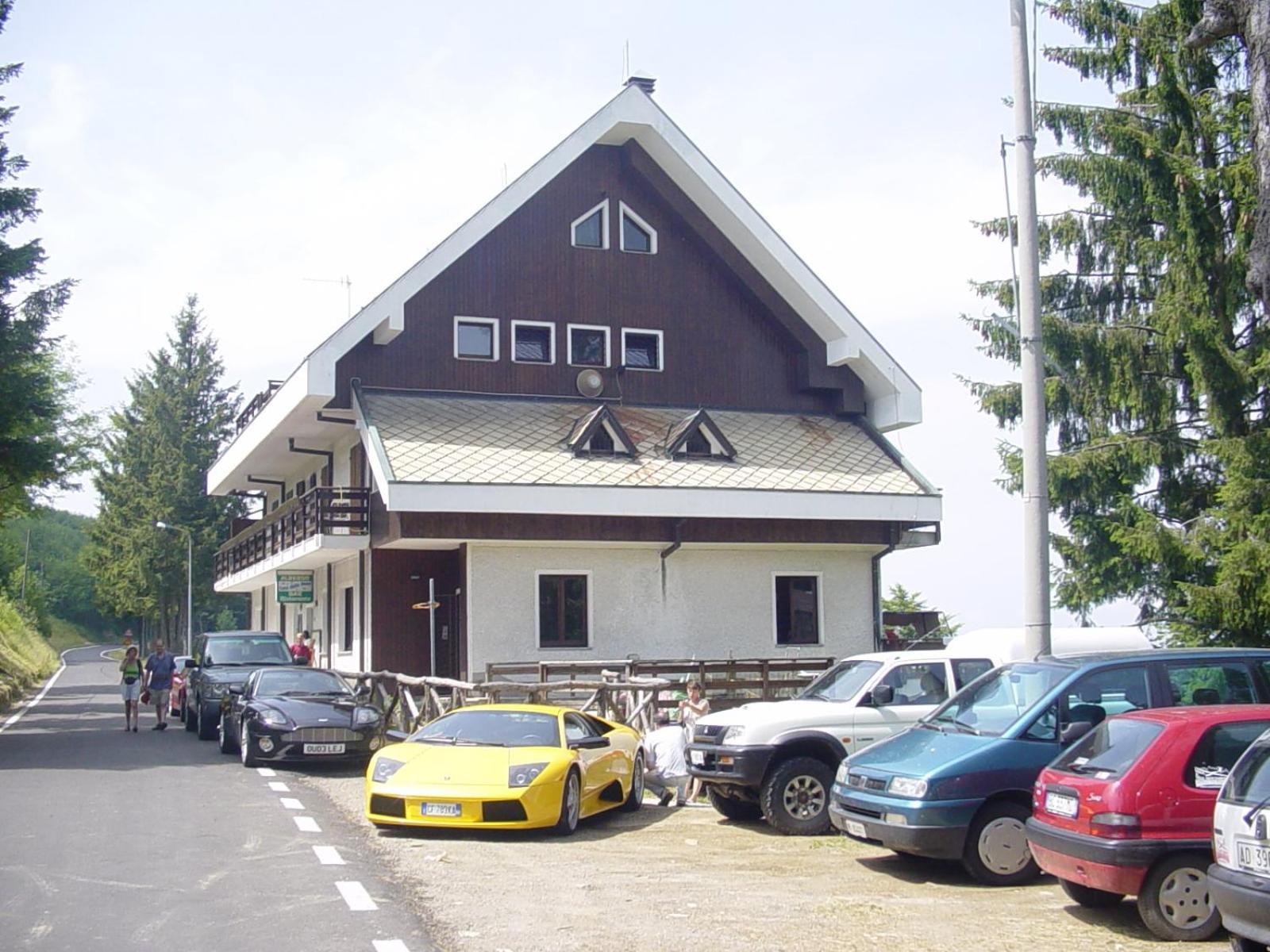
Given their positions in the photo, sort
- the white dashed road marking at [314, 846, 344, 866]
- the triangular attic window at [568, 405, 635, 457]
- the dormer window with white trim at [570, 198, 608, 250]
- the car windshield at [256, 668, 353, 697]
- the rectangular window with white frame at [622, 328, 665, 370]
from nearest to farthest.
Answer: the white dashed road marking at [314, 846, 344, 866]
the car windshield at [256, 668, 353, 697]
the triangular attic window at [568, 405, 635, 457]
the dormer window with white trim at [570, 198, 608, 250]
the rectangular window with white frame at [622, 328, 665, 370]

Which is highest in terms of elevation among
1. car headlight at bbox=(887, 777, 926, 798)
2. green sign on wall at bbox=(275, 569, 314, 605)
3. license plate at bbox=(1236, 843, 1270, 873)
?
green sign on wall at bbox=(275, 569, 314, 605)

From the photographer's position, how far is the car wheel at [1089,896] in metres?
9.76

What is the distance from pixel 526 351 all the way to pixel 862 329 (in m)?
7.44

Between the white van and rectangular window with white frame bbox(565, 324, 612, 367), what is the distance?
15.0m

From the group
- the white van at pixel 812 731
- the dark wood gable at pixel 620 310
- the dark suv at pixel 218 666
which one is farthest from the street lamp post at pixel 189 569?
the white van at pixel 812 731

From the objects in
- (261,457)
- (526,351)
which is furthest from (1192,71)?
(261,457)

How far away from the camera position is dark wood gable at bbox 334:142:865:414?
2831 centimetres

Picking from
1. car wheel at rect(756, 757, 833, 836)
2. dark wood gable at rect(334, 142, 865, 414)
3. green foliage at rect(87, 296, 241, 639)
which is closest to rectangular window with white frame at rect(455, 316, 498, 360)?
dark wood gable at rect(334, 142, 865, 414)

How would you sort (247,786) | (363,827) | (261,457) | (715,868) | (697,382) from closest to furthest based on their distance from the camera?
(715,868), (363,827), (247,786), (697,382), (261,457)

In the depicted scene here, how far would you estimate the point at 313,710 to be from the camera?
19.3m

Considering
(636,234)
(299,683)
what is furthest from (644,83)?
(299,683)

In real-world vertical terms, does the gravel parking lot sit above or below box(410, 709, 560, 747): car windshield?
below

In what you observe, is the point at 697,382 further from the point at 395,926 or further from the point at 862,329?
the point at 395,926

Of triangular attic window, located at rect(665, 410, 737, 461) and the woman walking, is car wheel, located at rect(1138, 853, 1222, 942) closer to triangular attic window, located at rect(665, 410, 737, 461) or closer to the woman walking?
triangular attic window, located at rect(665, 410, 737, 461)
